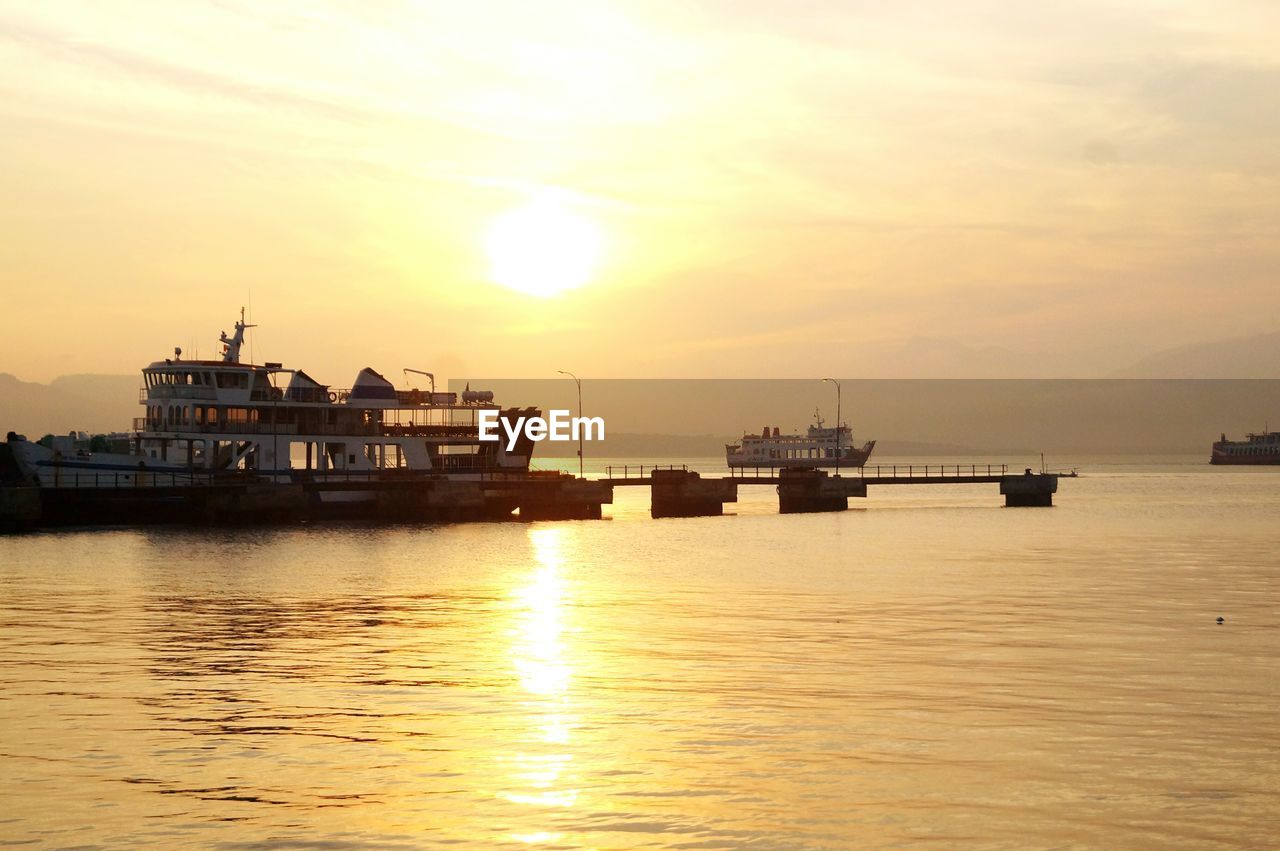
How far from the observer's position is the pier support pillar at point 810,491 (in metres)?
117

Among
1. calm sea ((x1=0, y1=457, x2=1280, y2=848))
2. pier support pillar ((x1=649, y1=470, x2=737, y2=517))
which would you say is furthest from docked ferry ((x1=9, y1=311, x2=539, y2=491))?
calm sea ((x1=0, y1=457, x2=1280, y2=848))

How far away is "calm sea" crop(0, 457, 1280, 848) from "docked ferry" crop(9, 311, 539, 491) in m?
29.3

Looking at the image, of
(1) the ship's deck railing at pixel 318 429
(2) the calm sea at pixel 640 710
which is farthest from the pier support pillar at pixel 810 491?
(2) the calm sea at pixel 640 710

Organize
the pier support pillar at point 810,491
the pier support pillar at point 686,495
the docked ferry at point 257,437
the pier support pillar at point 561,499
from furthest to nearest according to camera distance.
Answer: the pier support pillar at point 810,491 → the pier support pillar at point 686,495 → the pier support pillar at point 561,499 → the docked ferry at point 257,437

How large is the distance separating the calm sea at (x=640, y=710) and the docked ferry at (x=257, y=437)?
29.3 meters

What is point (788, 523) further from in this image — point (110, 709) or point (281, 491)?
point (110, 709)

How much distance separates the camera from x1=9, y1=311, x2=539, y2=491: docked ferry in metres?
83.0

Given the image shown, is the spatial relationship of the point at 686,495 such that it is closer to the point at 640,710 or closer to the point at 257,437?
the point at 257,437

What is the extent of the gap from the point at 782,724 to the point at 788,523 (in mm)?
79955

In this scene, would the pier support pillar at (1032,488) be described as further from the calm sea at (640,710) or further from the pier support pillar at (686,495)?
the calm sea at (640,710)

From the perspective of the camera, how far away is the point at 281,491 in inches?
3391

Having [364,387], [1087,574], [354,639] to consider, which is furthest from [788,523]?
[354,639]

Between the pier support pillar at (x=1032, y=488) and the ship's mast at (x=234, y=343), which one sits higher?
the ship's mast at (x=234, y=343)

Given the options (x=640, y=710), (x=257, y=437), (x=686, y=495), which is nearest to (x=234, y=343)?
(x=257, y=437)
